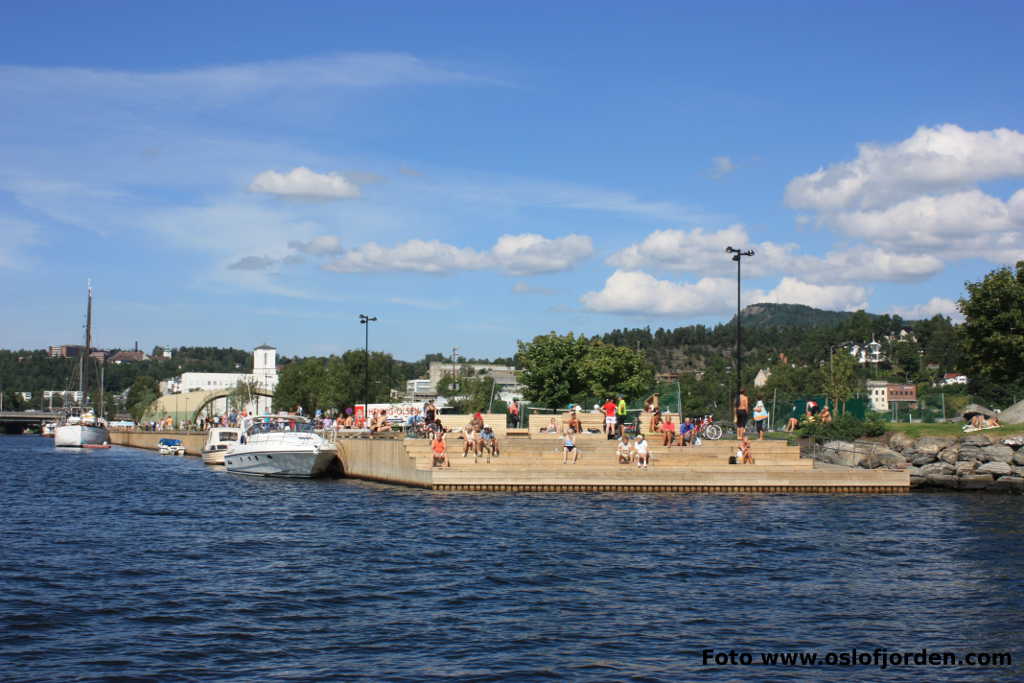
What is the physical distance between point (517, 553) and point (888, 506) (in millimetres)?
16375

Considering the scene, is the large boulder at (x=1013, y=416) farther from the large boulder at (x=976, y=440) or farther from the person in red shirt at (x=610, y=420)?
the person in red shirt at (x=610, y=420)

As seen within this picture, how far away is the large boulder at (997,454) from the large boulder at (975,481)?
117 centimetres

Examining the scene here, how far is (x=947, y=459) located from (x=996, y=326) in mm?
11772

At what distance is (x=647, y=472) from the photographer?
38.5 meters

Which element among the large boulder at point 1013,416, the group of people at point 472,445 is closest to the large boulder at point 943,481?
the large boulder at point 1013,416

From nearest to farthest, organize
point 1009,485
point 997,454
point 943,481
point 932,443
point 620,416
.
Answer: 1. point 1009,485
2. point 943,481
3. point 997,454
4. point 932,443
5. point 620,416

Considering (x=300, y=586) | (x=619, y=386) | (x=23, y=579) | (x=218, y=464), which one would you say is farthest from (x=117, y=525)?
(x=619, y=386)

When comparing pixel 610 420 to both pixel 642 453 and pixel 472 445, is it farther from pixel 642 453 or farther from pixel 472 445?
pixel 472 445

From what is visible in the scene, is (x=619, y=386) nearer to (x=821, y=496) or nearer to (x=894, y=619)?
(x=821, y=496)

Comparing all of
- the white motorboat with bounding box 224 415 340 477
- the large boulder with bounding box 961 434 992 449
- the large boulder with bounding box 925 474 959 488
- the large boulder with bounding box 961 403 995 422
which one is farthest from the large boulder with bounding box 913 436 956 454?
the white motorboat with bounding box 224 415 340 477

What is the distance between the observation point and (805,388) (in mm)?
157000

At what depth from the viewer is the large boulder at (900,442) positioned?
45.9 metres

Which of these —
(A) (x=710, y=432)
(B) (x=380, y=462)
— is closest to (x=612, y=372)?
(A) (x=710, y=432)

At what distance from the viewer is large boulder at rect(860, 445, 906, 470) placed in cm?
4347
